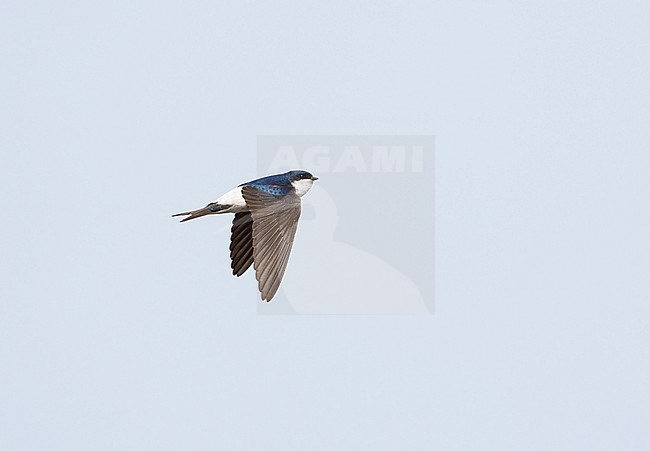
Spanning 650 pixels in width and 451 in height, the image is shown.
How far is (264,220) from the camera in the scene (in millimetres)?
13930

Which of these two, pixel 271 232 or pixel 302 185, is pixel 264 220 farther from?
pixel 302 185

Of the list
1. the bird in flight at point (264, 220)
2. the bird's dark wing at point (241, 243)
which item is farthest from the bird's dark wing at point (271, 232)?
the bird's dark wing at point (241, 243)

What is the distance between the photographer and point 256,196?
14.6 m

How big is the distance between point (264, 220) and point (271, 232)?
292 millimetres

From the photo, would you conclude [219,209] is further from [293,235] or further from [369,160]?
[369,160]

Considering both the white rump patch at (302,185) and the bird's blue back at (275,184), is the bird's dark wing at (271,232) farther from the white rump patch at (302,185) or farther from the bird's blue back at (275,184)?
the white rump patch at (302,185)

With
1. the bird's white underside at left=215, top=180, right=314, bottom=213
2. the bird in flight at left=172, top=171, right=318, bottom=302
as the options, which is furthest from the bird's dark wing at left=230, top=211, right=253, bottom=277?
the bird's white underside at left=215, top=180, right=314, bottom=213

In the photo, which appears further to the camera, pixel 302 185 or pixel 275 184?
pixel 302 185

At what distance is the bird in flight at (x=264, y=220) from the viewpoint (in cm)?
1323

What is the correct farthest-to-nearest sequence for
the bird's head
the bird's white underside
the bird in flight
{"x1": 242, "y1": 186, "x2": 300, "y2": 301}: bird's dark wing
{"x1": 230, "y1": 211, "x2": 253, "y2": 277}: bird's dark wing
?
the bird's head
{"x1": 230, "y1": 211, "x2": 253, "y2": 277}: bird's dark wing
the bird's white underside
the bird in flight
{"x1": 242, "y1": 186, "x2": 300, "y2": 301}: bird's dark wing

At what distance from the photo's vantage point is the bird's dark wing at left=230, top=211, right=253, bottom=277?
15.2 metres

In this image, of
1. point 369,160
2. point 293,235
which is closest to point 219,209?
point 293,235

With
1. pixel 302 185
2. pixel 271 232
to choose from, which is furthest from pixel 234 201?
pixel 271 232

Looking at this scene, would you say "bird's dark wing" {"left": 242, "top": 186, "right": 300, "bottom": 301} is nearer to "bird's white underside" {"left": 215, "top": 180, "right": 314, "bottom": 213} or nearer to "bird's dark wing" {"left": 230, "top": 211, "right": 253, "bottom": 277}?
"bird's white underside" {"left": 215, "top": 180, "right": 314, "bottom": 213}
